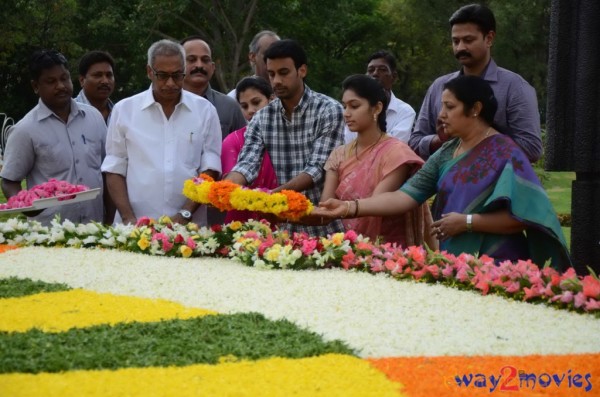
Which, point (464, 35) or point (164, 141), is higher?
point (464, 35)

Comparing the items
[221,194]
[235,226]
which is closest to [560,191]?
[235,226]

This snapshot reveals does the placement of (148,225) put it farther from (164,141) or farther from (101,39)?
(101,39)

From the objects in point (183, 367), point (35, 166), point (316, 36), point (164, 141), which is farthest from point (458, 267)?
point (316, 36)

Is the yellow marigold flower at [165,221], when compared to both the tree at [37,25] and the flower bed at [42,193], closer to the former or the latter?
the flower bed at [42,193]

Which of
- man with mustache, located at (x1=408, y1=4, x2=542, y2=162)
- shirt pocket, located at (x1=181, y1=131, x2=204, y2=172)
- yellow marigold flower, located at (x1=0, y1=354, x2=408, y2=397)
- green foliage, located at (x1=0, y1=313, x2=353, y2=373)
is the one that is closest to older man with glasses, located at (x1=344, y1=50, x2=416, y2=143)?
man with mustache, located at (x1=408, y1=4, x2=542, y2=162)

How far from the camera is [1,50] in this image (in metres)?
32.0

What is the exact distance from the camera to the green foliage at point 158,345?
3.48m

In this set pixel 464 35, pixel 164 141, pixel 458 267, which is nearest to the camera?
pixel 458 267

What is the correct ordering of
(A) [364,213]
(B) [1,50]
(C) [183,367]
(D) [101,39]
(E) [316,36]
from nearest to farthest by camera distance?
1. (C) [183,367]
2. (A) [364,213]
3. (B) [1,50]
4. (D) [101,39]
5. (E) [316,36]

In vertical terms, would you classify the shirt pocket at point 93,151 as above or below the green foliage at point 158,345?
above

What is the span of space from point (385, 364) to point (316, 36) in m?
35.8

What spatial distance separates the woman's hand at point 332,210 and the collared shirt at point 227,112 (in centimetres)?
232

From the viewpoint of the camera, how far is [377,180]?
5.96m

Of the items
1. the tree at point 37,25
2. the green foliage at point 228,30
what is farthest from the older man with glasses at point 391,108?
the green foliage at point 228,30
